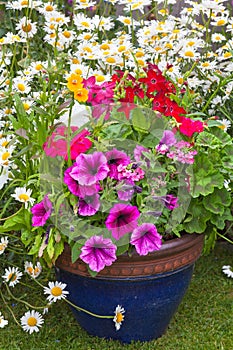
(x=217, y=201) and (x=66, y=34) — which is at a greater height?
(x=66, y=34)

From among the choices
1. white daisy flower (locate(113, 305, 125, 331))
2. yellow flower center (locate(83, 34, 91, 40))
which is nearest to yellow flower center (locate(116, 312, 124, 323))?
white daisy flower (locate(113, 305, 125, 331))

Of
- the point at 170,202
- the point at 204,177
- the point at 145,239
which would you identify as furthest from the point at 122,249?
the point at 204,177

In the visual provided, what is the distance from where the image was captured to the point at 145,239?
199cm

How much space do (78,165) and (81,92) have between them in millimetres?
209

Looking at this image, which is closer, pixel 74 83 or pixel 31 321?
pixel 74 83

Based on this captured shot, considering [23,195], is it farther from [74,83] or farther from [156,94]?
[156,94]

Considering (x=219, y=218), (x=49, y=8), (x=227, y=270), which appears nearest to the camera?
(x=219, y=218)

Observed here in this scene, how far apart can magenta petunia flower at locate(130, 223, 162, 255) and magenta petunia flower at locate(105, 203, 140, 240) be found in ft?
0.07

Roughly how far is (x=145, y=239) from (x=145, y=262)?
10 centimetres

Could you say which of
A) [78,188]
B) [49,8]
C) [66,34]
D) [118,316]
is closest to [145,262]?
[118,316]

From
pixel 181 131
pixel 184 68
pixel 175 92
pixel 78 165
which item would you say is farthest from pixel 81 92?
pixel 184 68

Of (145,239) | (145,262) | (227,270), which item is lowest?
(227,270)

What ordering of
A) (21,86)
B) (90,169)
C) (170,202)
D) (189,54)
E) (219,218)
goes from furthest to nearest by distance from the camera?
1. (189,54)
2. (21,86)
3. (219,218)
4. (170,202)
5. (90,169)

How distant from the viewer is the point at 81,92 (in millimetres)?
1870
